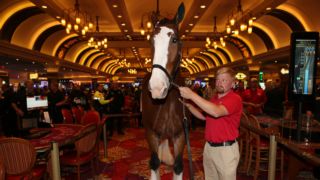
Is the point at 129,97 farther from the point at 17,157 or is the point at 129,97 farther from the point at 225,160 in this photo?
the point at 225,160

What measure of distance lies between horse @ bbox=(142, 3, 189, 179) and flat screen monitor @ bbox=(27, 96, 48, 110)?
4457mm

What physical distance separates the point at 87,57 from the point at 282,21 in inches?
770

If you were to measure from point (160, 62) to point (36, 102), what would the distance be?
5.21m

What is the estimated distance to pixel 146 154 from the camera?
6.24 metres

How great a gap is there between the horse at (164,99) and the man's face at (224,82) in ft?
1.35

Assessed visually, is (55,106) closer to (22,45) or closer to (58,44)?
(22,45)

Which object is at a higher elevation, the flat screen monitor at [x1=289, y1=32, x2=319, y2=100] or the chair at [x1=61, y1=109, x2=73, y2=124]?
the flat screen monitor at [x1=289, y1=32, x2=319, y2=100]

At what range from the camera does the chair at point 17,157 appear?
9.43ft

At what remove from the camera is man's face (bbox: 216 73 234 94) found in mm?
2359

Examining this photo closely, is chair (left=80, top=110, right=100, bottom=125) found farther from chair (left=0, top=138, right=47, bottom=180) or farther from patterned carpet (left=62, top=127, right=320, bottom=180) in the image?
chair (left=0, top=138, right=47, bottom=180)

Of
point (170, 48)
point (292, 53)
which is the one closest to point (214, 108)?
point (170, 48)

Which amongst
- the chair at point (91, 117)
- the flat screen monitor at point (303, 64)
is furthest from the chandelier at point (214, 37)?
the chair at point (91, 117)

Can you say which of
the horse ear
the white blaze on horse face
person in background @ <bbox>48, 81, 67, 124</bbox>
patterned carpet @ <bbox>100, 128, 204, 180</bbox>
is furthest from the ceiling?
the white blaze on horse face

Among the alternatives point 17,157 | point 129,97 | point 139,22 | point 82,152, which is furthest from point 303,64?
point 139,22
